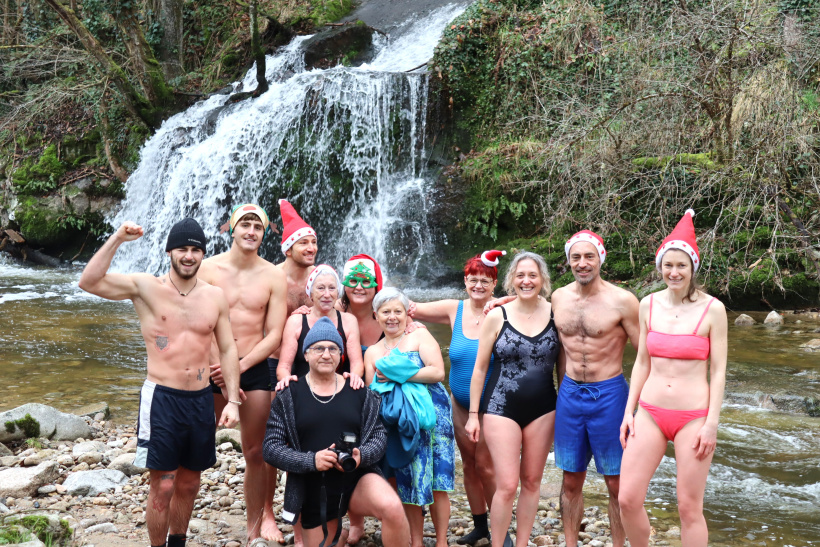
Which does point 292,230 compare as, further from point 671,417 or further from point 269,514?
point 671,417

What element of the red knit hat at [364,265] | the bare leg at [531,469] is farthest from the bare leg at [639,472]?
the red knit hat at [364,265]

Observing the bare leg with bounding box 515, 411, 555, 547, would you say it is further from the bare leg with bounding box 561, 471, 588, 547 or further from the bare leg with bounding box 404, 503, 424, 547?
the bare leg with bounding box 404, 503, 424, 547

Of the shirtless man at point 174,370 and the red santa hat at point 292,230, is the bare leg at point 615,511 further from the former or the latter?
the red santa hat at point 292,230

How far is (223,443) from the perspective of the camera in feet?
21.5

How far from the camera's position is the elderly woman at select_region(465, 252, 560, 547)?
4.08 metres

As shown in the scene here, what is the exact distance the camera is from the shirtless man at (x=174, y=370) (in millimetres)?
3887

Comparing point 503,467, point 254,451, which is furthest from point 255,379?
point 503,467

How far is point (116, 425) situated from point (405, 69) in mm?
11391

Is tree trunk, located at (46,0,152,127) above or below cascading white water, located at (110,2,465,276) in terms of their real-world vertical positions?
above

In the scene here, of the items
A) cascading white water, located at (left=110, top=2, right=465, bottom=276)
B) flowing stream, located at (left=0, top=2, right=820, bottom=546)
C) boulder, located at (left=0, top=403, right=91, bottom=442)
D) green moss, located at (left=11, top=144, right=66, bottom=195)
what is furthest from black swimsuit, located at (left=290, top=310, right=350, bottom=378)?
green moss, located at (left=11, top=144, right=66, bottom=195)

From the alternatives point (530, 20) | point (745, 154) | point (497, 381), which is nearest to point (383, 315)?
point (497, 381)

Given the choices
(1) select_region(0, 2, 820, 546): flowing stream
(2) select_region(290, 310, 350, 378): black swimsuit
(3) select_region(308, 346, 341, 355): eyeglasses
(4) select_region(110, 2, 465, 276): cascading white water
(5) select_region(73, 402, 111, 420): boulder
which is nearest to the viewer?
(3) select_region(308, 346, 341, 355): eyeglasses

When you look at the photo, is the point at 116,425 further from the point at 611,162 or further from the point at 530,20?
the point at 530,20

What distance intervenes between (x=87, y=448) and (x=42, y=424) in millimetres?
610
